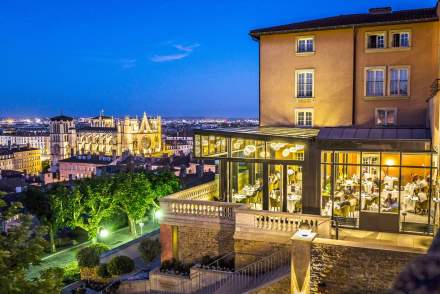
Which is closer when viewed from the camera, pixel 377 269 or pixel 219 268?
pixel 377 269

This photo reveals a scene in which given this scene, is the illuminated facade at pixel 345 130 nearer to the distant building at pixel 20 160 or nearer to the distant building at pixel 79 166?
the distant building at pixel 79 166

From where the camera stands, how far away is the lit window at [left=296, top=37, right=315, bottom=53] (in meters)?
25.3

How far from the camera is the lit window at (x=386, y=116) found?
23578 mm

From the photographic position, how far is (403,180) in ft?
59.5

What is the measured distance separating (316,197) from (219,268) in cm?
526

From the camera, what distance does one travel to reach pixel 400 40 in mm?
23047

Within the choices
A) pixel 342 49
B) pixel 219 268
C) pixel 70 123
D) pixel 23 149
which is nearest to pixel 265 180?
pixel 219 268

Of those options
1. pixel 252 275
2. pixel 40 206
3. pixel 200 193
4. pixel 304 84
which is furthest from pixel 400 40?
pixel 40 206

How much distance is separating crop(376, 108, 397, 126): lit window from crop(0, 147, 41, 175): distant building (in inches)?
5968

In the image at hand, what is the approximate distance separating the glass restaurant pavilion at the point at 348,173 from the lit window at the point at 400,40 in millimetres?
6009

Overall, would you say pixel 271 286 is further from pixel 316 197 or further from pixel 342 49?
pixel 342 49

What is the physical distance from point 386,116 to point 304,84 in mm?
5153

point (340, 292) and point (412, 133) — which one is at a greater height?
point (412, 133)

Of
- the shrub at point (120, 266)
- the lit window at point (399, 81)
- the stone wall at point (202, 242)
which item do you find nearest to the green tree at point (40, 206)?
the shrub at point (120, 266)
